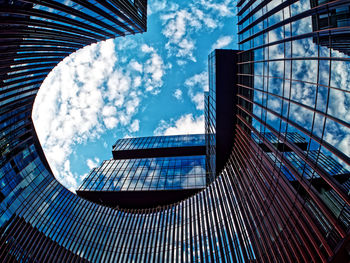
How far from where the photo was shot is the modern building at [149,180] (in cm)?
3794

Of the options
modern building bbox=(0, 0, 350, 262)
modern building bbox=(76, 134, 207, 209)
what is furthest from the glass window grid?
modern building bbox=(0, 0, 350, 262)

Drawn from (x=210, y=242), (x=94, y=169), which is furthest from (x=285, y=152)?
(x=94, y=169)

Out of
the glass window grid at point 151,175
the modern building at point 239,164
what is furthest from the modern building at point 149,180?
the modern building at point 239,164

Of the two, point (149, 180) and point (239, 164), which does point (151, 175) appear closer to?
point (149, 180)

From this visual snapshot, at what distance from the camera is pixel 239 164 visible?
74.7ft

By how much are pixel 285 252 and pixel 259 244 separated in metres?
3.87

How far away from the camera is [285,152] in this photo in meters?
14.0

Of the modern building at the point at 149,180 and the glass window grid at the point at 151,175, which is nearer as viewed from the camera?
the modern building at the point at 149,180

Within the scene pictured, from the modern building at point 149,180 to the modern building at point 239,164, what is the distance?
4470 millimetres

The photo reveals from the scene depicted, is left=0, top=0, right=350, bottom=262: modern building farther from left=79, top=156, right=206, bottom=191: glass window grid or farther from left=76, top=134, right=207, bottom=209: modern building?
left=79, top=156, right=206, bottom=191: glass window grid

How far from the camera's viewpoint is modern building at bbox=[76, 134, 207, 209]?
37938mm

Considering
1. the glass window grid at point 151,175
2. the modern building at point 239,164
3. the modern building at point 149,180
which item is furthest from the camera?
the glass window grid at point 151,175

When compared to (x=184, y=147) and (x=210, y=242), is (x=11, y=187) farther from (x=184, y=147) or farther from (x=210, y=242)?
(x=184, y=147)

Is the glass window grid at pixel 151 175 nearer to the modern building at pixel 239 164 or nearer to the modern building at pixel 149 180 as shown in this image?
the modern building at pixel 149 180
